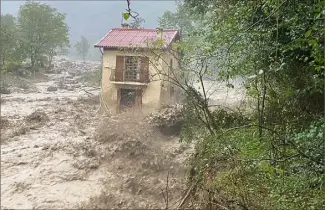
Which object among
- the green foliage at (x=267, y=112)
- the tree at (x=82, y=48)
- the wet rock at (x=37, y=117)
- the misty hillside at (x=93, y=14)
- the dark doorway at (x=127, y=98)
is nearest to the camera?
the green foliage at (x=267, y=112)

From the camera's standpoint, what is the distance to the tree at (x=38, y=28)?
428 inches

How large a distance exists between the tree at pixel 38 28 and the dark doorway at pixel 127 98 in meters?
4.80

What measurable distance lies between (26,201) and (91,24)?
2174cm

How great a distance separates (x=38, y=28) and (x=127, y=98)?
5.30 m

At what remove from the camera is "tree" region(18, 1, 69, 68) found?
35.6ft

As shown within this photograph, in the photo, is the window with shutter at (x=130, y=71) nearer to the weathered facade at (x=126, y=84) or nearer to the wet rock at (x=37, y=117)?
the weathered facade at (x=126, y=84)

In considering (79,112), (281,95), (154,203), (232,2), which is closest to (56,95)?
(79,112)

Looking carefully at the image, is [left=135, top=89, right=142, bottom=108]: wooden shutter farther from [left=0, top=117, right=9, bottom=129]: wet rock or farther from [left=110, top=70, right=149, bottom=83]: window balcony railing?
[left=0, top=117, right=9, bottom=129]: wet rock

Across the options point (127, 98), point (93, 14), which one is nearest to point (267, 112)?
point (127, 98)

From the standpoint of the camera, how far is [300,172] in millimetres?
1971

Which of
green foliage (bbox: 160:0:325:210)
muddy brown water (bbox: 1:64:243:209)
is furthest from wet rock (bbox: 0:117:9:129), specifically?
green foliage (bbox: 160:0:325:210)

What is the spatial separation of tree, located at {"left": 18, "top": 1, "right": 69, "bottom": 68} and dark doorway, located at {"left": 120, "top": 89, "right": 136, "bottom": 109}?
4.80m

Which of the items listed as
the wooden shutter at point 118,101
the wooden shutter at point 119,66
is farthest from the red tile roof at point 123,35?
the wooden shutter at point 118,101

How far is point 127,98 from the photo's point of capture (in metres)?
7.29
